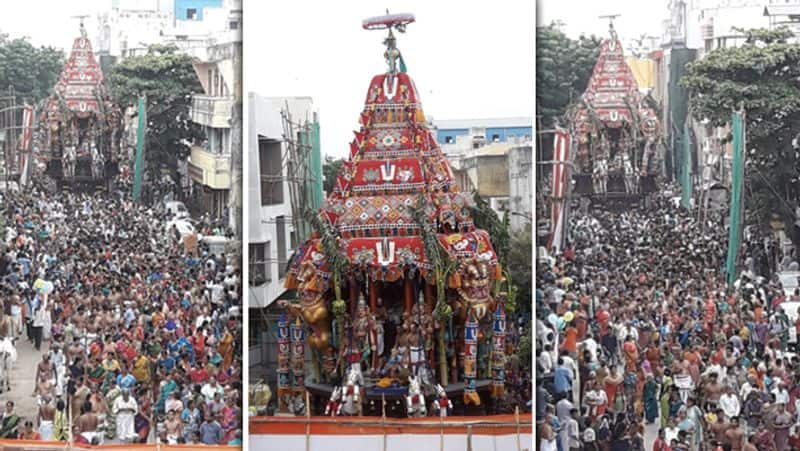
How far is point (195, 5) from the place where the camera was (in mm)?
9758

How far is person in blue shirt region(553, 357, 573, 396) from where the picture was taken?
962cm

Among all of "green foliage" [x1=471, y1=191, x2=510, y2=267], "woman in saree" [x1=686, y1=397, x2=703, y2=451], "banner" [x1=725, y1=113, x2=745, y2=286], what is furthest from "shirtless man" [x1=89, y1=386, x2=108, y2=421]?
"banner" [x1=725, y1=113, x2=745, y2=286]

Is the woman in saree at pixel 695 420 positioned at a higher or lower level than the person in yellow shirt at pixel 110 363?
lower

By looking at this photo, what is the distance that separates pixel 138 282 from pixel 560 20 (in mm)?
3775

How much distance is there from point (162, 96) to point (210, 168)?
2.19 ft

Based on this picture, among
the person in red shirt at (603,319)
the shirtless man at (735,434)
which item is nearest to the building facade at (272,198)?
the person in red shirt at (603,319)

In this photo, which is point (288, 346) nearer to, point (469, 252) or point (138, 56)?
point (469, 252)

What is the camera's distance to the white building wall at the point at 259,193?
10.4m

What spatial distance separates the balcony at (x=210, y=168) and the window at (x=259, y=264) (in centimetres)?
79

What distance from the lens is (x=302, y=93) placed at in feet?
35.0

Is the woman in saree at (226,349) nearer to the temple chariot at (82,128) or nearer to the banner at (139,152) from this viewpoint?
the banner at (139,152)

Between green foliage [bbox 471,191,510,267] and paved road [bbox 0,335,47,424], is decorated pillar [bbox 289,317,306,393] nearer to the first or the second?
green foliage [bbox 471,191,510,267]

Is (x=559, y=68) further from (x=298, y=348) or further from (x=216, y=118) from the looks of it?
(x=298, y=348)

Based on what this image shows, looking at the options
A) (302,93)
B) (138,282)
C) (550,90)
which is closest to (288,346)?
(138,282)
